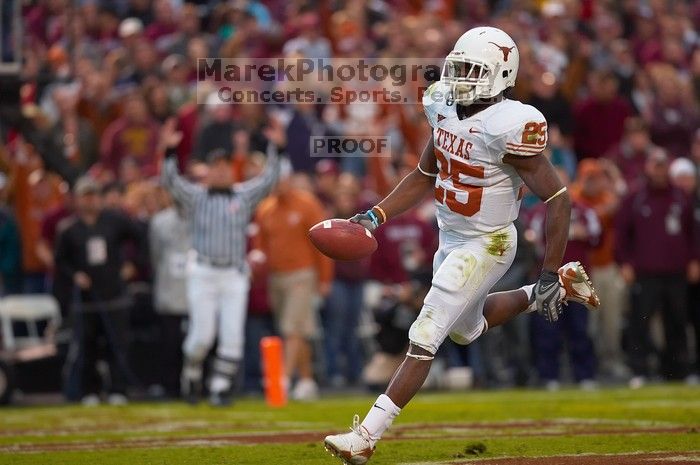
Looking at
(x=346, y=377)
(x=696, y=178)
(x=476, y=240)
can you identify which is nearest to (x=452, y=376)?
(x=346, y=377)

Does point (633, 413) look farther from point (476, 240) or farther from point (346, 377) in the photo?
point (346, 377)

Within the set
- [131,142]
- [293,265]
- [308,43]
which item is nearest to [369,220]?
[293,265]

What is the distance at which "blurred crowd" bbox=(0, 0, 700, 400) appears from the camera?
12.1m

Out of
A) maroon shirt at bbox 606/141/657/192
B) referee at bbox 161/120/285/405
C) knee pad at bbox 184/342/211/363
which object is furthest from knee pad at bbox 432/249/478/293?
maroon shirt at bbox 606/141/657/192

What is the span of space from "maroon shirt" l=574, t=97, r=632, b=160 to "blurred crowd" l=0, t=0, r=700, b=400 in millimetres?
20

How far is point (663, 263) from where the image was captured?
12578mm

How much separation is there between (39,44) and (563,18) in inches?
217

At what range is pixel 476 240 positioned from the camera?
6.52m

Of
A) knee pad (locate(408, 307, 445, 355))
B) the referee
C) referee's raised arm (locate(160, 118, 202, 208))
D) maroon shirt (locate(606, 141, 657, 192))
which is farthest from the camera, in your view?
maroon shirt (locate(606, 141, 657, 192))

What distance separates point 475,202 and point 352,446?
3.94ft

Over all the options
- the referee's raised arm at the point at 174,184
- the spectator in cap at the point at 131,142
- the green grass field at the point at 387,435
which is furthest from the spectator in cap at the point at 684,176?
the spectator in cap at the point at 131,142

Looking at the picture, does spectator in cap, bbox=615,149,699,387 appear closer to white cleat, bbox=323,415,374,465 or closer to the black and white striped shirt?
the black and white striped shirt

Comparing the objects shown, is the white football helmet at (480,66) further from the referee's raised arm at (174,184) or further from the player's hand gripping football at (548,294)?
the referee's raised arm at (174,184)

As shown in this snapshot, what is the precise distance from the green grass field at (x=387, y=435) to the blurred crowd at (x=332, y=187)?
106cm
